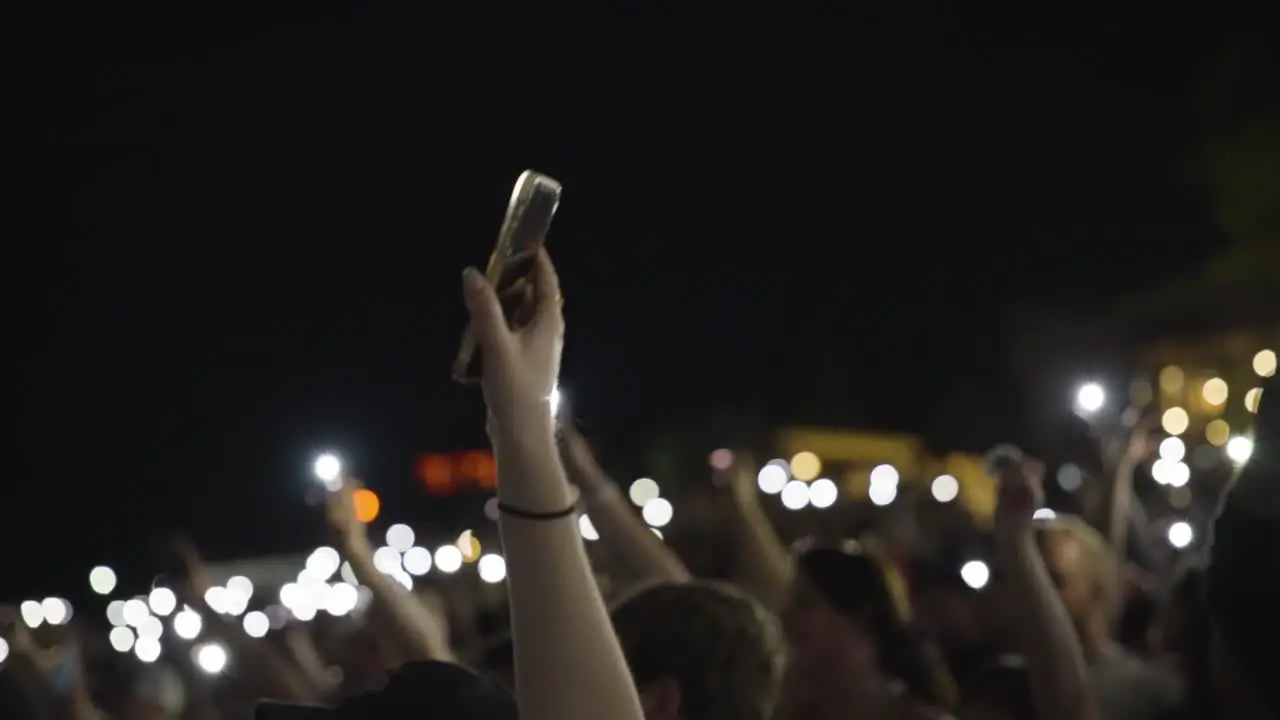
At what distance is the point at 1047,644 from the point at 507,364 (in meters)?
2.65

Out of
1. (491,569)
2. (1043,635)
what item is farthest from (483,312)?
(491,569)

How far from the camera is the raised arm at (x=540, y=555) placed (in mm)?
1883

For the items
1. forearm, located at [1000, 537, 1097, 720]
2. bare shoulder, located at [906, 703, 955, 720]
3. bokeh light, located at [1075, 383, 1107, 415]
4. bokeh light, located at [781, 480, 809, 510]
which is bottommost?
bare shoulder, located at [906, 703, 955, 720]

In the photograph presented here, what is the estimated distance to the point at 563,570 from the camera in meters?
1.91

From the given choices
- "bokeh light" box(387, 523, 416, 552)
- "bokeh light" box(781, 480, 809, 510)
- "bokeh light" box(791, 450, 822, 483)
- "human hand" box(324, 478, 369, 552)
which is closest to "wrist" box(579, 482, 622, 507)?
"human hand" box(324, 478, 369, 552)

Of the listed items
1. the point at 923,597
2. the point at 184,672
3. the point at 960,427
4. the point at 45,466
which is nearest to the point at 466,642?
the point at 923,597

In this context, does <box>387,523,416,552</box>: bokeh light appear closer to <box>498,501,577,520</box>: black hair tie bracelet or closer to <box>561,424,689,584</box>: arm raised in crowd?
<box>561,424,689,584</box>: arm raised in crowd

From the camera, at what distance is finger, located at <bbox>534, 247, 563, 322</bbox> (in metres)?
2.04

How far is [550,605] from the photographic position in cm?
189

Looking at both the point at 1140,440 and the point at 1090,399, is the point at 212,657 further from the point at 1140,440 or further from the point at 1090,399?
the point at 1090,399


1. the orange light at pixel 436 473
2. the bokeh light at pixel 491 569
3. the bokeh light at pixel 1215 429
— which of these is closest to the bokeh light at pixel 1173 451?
the bokeh light at pixel 491 569

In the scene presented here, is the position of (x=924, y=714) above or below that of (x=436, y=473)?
below

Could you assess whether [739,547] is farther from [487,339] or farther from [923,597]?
[487,339]

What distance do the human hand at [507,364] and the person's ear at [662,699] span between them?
115cm
